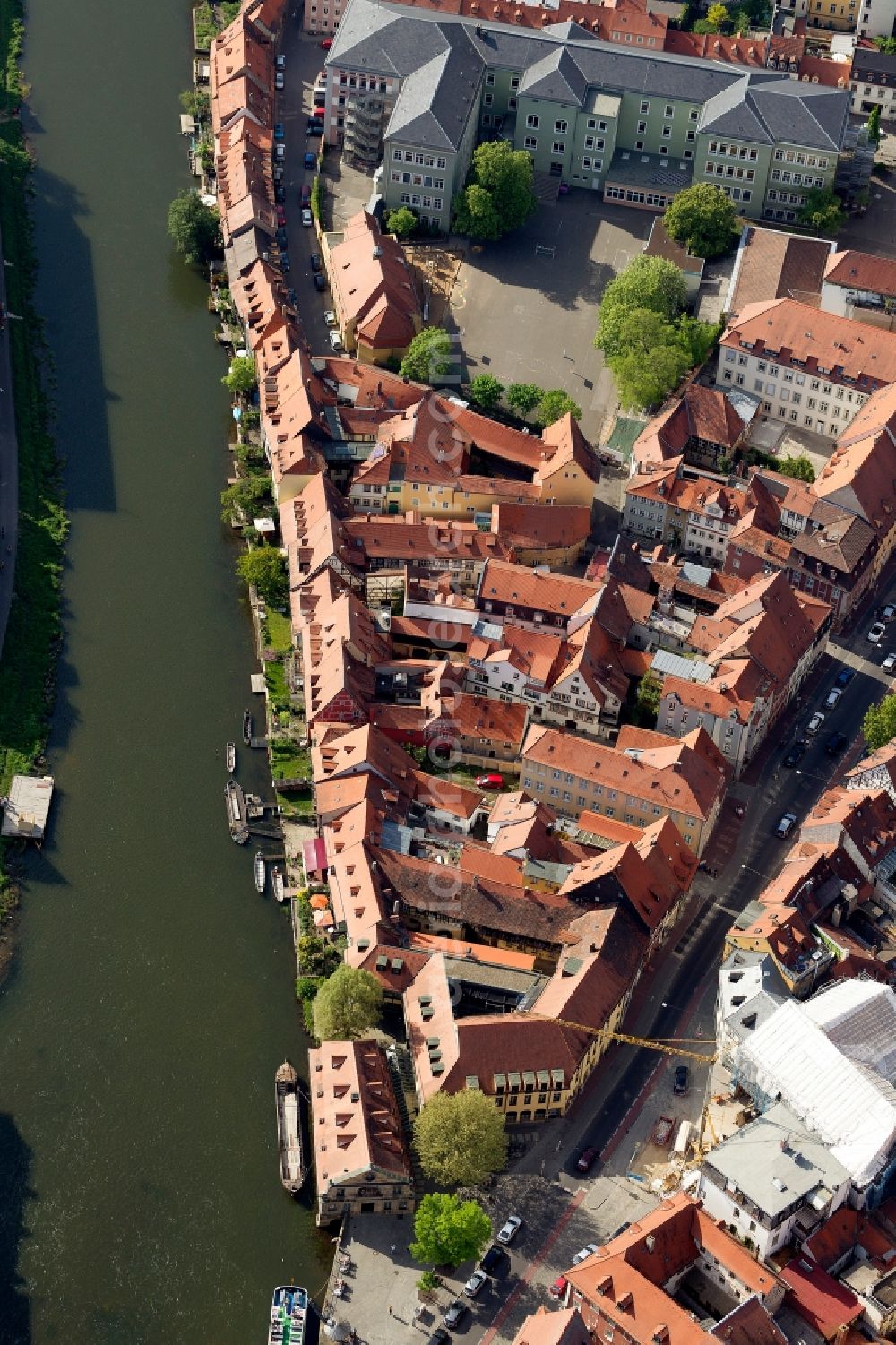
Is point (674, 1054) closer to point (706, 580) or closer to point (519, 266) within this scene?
point (706, 580)

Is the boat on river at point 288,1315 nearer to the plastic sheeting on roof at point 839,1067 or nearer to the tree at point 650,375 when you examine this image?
the plastic sheeting on roof at point 839,1067

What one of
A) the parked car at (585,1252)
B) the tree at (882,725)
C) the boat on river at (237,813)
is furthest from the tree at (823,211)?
the parked car at (585,1252)

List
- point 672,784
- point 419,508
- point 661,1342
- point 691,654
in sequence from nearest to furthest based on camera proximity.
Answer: point 661,1342, point 672,784, point 691,654, point 419,508

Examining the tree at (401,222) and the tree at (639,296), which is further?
the tree at (401,222)

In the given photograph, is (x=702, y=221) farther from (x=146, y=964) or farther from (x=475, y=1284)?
(x=475, y=1284)

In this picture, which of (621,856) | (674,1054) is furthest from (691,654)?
(674,1054)

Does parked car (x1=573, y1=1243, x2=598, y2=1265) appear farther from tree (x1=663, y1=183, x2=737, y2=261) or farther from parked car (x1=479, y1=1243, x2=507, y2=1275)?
tree (x1=663, y1=183, x2=737, y2=261)
